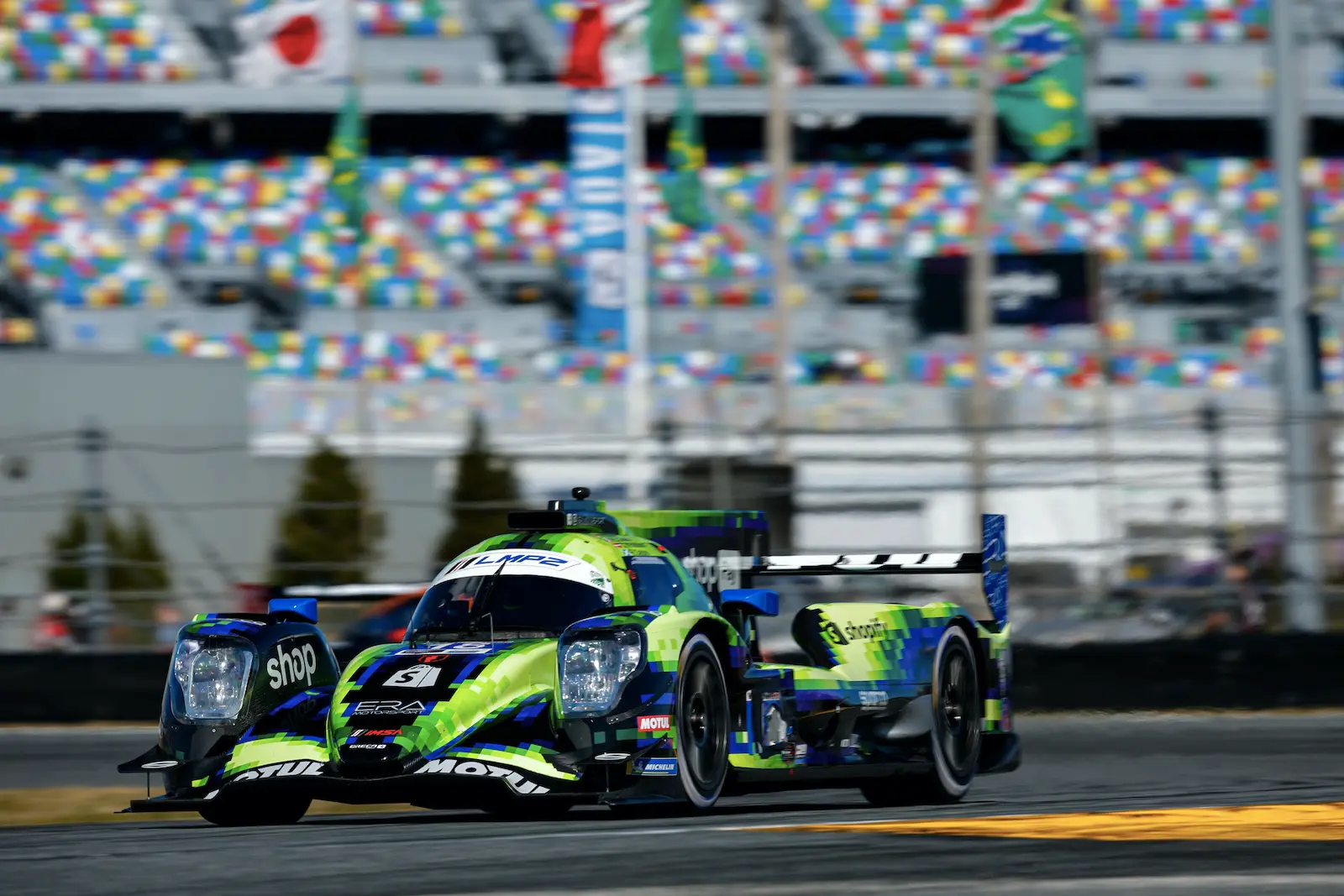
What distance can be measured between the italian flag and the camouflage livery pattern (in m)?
19.3

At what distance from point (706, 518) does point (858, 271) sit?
29.8 metres

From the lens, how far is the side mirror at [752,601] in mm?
7844

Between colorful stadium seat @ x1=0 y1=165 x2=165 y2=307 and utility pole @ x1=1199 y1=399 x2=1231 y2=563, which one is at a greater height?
colorful stadium seat @ x1=0 y1=165 x2=165 y2=307

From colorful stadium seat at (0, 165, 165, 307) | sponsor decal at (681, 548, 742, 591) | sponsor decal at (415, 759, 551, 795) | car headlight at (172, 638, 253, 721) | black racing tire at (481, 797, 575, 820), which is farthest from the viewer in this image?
colorful stadium seat at (0, 165, 165, 307)

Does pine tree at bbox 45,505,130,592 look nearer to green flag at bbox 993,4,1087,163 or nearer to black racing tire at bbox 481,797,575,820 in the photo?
black racing tire at bbox 481,797,575,820

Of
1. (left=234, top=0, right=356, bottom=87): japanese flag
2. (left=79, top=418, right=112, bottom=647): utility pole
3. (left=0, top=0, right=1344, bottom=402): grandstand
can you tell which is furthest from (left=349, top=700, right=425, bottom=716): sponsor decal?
(left=0, top=0, right=1344, bottom=402): grandstand

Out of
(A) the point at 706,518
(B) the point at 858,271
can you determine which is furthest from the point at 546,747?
(B) the point at 858,271

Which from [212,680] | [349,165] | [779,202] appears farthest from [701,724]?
[779,202]

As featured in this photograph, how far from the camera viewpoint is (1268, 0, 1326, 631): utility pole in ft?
48.6

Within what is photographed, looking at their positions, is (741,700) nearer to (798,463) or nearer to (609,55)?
(798,463)

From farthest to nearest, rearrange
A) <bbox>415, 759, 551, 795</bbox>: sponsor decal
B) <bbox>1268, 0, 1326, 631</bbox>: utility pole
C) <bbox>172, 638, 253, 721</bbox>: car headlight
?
1. <bbox>1268, 0, 1326, 631</bbox>: utility pole
2. <bbox>172, 638, 253, 721</bbox>: car headlight
3. <bbox>415, 759, 551, 795</bbox>: sponsor decal

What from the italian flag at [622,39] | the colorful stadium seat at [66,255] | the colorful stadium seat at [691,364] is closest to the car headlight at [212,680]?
the italian flag at [622,39]

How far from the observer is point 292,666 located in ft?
24.7

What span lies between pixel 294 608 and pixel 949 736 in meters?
2.60
